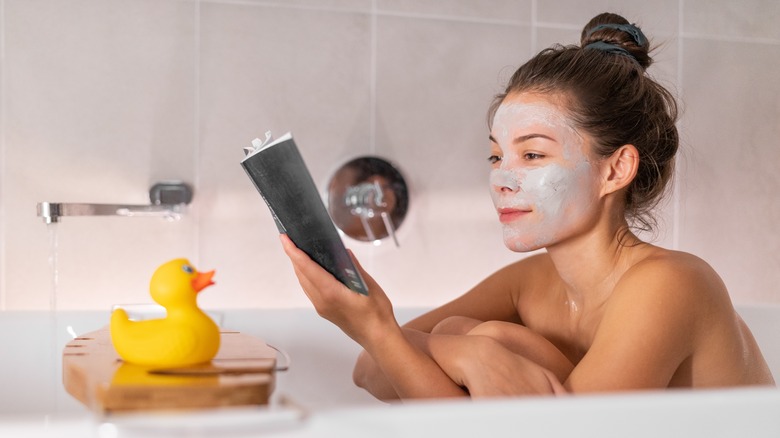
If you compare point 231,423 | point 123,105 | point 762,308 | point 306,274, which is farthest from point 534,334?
point 123,105

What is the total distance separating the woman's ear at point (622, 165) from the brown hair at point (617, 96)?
11mm

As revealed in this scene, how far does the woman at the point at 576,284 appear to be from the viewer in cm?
102

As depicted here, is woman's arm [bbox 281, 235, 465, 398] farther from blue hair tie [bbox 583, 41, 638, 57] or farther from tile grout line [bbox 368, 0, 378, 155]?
tile grout line [bbox 368, 0, 378, 155]

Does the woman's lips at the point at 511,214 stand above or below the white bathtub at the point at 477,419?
above

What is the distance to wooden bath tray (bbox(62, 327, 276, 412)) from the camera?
68 centimetres

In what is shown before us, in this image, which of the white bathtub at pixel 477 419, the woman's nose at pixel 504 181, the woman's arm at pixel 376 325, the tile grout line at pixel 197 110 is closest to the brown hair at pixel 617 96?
the woman's nose at pixel 504 181

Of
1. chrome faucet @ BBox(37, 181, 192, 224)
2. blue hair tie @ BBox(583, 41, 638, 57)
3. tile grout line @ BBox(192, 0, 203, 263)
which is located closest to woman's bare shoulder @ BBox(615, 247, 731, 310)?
blue hair tie @ BBox(583, 41, 638, 57)

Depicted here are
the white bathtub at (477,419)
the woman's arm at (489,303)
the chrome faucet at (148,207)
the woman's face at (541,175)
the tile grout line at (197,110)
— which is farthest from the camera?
the tile grout line at (197,110)

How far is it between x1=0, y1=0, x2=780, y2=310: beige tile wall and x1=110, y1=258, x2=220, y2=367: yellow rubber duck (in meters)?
0.99

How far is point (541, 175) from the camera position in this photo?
123 centimetres

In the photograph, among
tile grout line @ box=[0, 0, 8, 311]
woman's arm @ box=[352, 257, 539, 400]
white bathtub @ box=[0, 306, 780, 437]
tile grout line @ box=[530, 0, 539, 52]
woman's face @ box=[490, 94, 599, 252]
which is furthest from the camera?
tile grout line @ box=[530, 0, 539, 52]

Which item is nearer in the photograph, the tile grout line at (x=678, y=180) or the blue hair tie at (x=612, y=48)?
the blue hair tie at (x=612, y=48)

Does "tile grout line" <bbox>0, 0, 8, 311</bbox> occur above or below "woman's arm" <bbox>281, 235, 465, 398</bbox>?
above

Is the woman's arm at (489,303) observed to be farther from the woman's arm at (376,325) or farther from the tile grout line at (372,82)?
the tile grout line at (372,82)
